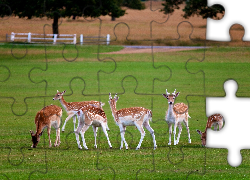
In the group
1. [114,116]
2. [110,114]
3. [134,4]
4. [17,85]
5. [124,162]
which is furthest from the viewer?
[134,4]

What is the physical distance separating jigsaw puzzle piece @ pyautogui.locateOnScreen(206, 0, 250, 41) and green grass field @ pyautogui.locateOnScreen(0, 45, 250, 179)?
5.31 feet

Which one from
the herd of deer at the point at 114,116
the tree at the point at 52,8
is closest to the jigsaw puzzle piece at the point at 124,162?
the herd of deer at the point at 114,116

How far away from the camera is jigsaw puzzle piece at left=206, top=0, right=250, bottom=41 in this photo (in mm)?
11172

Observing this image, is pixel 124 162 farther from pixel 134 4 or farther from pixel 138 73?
pixel 134 4

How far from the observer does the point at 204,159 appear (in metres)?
14.2

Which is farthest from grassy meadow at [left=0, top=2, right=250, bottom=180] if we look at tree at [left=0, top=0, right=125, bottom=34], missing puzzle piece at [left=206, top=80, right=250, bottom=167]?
tree at [left=0, top=0, right=125, bottom=34]

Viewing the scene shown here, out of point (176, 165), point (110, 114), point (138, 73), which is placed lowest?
point (176, 165)

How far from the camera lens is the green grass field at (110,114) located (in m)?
13.1

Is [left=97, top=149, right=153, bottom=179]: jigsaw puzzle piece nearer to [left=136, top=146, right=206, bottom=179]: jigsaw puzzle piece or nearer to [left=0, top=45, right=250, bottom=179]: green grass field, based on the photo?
[left=0, top=45, right=250, bottom=179]: green grass field

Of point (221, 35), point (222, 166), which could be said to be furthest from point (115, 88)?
point (221, 35)

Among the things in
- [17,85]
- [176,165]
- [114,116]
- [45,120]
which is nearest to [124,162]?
[176,165]

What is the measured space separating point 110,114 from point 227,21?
13457mm

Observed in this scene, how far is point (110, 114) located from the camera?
79.5 feet

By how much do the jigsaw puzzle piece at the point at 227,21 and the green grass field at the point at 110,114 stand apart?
1.62 m
